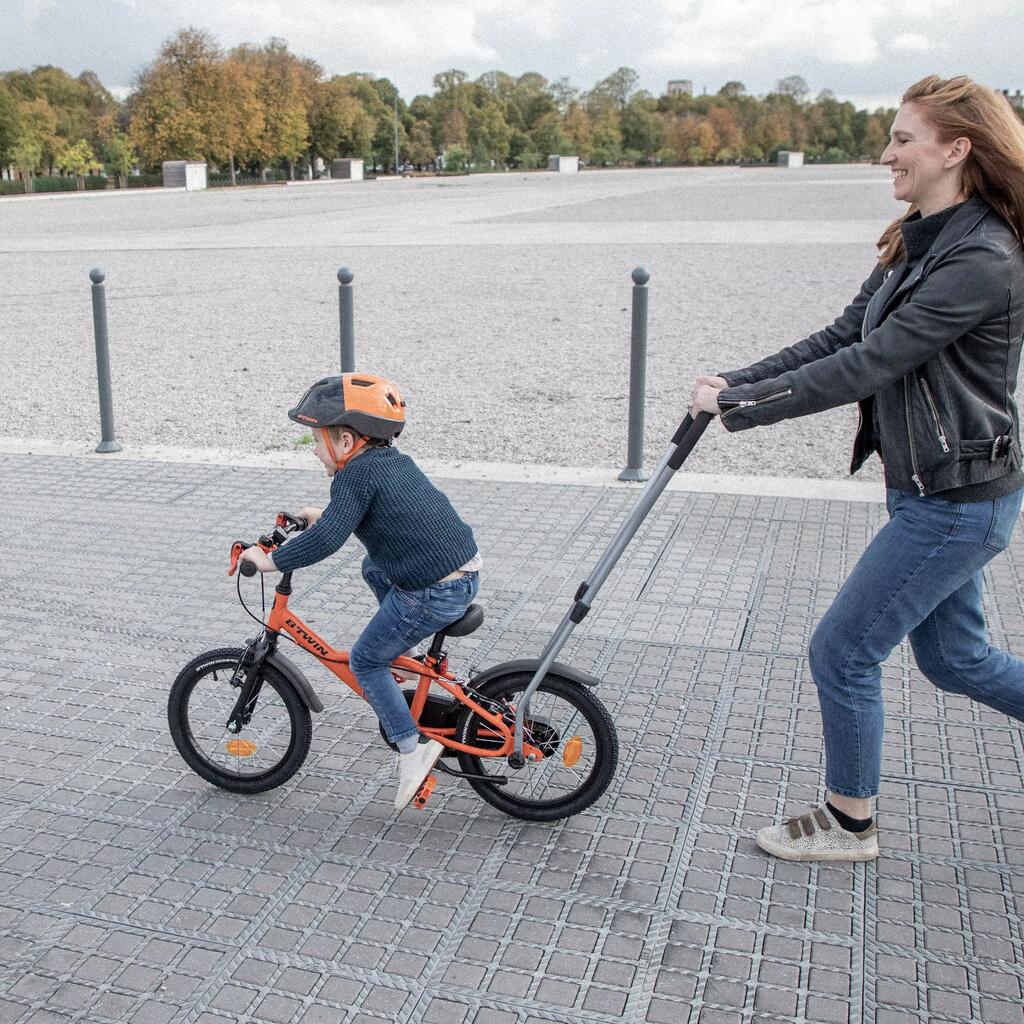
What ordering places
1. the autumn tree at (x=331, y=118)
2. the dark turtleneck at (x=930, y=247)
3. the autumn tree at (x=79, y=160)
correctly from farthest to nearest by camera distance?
the autumn tree at (x=331, y=118)
the autumn tree at (x=79, y=160)
the dark turtleneck at (x=930, y=247)

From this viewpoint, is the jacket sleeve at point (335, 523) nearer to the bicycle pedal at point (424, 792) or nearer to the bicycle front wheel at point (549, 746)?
the bicycle front wheel at point (549, 746)

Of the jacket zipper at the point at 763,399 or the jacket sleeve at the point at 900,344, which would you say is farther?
the jacket zipper at the point at 763,399

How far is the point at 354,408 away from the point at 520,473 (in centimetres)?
430

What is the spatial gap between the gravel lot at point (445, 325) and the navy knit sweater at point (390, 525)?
4.65 metres

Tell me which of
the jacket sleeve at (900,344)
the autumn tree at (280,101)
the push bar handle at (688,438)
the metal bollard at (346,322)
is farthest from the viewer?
the autumn tree at (280,101)

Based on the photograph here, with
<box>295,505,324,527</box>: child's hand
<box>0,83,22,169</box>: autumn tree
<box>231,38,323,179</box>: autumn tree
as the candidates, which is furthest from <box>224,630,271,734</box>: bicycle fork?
<box>231,38,323,179</box>: autumn tree

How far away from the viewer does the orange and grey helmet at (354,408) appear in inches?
131

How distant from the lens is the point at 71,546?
6.18m

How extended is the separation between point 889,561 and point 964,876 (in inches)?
37.5

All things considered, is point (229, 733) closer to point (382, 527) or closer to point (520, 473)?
point (382, 527)

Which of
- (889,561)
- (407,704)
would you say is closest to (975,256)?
(889,561)

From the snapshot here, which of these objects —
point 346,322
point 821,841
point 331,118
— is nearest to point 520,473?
point 346,322

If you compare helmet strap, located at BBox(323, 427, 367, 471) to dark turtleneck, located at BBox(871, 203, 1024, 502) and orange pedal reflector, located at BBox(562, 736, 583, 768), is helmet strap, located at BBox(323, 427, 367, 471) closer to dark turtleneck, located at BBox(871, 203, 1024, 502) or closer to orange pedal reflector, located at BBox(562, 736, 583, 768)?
orange pedal reflector, located at BBox(562, 736, 583, 768)

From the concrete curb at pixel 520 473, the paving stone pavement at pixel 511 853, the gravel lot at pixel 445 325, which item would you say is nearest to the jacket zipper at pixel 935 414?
the paving stone pavement at pixel 511 853
